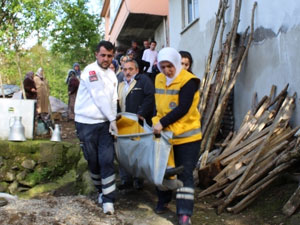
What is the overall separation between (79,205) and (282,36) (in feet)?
11.4

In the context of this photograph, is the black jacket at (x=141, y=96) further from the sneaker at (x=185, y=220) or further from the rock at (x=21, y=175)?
the rock at (x=21, y=175)

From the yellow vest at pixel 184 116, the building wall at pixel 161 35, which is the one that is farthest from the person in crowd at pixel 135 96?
the building wall at pixel 161 35

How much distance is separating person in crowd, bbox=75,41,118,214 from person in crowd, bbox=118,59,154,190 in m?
0.60

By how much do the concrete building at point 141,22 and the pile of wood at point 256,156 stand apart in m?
8.15

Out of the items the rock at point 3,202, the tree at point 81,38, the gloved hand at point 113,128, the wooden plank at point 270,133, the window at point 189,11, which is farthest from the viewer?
the tree at point 81,38

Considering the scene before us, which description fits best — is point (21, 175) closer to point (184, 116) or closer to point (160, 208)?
point (160, 208)

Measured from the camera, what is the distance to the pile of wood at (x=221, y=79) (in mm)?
5125

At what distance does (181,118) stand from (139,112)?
113 centimetres

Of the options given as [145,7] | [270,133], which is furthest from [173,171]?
[145,7]

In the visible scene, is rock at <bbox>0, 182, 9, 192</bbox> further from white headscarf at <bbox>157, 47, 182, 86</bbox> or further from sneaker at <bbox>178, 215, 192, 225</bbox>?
white headscarf at <bbox>157, 47, 182, 86</bbox>

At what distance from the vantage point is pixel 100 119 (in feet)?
12.3

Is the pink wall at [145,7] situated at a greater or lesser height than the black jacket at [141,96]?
greater

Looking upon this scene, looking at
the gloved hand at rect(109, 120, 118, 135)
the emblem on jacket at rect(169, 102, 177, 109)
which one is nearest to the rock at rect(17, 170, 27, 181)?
the gloved hand at rect(109, 120, 118, 135)

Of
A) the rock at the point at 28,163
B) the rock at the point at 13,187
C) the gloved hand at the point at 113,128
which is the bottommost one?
the rock at the point at 13,187
